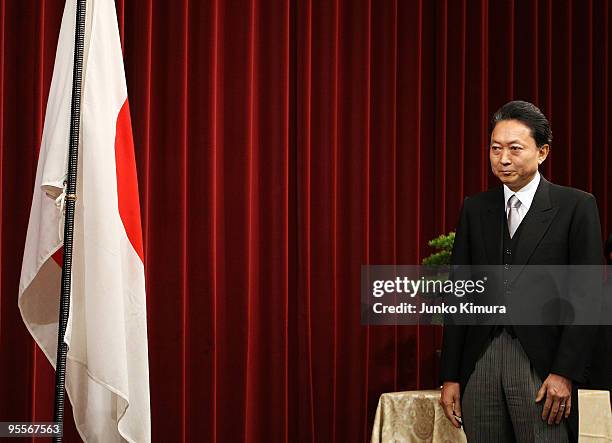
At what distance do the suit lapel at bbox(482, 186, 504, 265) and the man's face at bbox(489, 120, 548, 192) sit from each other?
69 millimetres

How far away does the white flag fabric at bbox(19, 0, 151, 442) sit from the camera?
234 centimetres

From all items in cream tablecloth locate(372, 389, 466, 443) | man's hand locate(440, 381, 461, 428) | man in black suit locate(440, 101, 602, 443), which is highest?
man in black suit locate(440, 101, 602, 443)

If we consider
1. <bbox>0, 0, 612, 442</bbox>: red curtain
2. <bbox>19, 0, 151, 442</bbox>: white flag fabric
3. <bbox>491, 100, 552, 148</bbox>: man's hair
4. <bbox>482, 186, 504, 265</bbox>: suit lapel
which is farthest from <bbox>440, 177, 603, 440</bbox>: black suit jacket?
<bbox>0, 0, 612, 442</bbox>: red curtain

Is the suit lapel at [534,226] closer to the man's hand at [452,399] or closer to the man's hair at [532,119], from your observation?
the man's hair at [532,119]

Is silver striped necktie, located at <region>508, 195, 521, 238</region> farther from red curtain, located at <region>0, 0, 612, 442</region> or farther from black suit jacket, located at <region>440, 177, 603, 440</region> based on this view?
red curtain, located at <region>0, 0, 612, 442</region>

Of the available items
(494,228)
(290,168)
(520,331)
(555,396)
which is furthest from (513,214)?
(290,168)

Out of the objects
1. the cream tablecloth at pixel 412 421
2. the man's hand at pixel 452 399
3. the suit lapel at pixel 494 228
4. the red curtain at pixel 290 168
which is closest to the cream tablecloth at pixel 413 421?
the cream tablecloth at pixel 412 421

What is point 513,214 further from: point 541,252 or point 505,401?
point 505,401

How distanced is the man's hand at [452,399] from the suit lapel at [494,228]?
0.34 metres

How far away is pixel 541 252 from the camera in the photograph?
2.06 metres

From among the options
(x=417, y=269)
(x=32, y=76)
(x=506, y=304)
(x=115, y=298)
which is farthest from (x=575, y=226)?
(x=32, y=76)

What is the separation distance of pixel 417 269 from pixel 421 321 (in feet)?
0.77

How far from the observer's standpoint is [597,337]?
2045 millimetres

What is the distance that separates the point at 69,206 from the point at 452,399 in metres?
1.13
